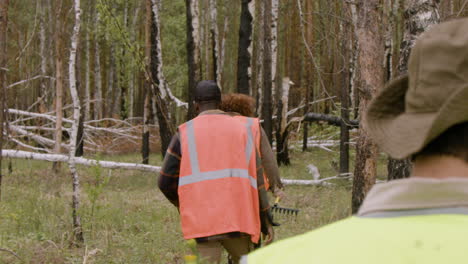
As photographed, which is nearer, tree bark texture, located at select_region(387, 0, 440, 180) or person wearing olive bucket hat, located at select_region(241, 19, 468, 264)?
person wearing olive bucket hat, located at select_region(241, 19, 468, 264)

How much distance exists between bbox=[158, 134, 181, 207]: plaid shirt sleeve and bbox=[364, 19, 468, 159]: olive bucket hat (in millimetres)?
3083

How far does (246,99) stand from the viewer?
475 cm

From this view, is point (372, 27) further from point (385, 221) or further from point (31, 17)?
point (31, 17)

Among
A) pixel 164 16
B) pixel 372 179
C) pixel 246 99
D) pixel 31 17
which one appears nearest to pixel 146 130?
pixel 372 179

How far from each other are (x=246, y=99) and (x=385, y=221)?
377 centimetres

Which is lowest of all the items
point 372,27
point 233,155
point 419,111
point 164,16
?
point 233,155

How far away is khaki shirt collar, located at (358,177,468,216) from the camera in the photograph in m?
1.00

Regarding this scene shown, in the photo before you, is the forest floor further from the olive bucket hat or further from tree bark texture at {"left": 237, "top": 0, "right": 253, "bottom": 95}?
the olive bucket hat

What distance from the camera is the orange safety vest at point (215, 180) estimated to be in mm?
4051

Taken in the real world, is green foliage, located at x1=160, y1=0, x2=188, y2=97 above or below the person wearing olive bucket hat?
above

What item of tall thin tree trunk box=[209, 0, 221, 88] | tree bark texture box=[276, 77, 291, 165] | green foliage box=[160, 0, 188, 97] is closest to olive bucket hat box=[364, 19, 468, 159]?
tall thin tree trunk box=[209, 0, 221, 88]

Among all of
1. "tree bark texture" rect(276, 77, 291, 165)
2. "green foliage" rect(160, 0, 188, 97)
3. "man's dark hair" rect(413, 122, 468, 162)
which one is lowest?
"tree bark texture" rect(276, 77, 291, 165)

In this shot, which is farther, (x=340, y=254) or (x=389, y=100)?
(x=389, y=100)

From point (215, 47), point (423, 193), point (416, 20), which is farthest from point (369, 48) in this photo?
point (215, 47)
